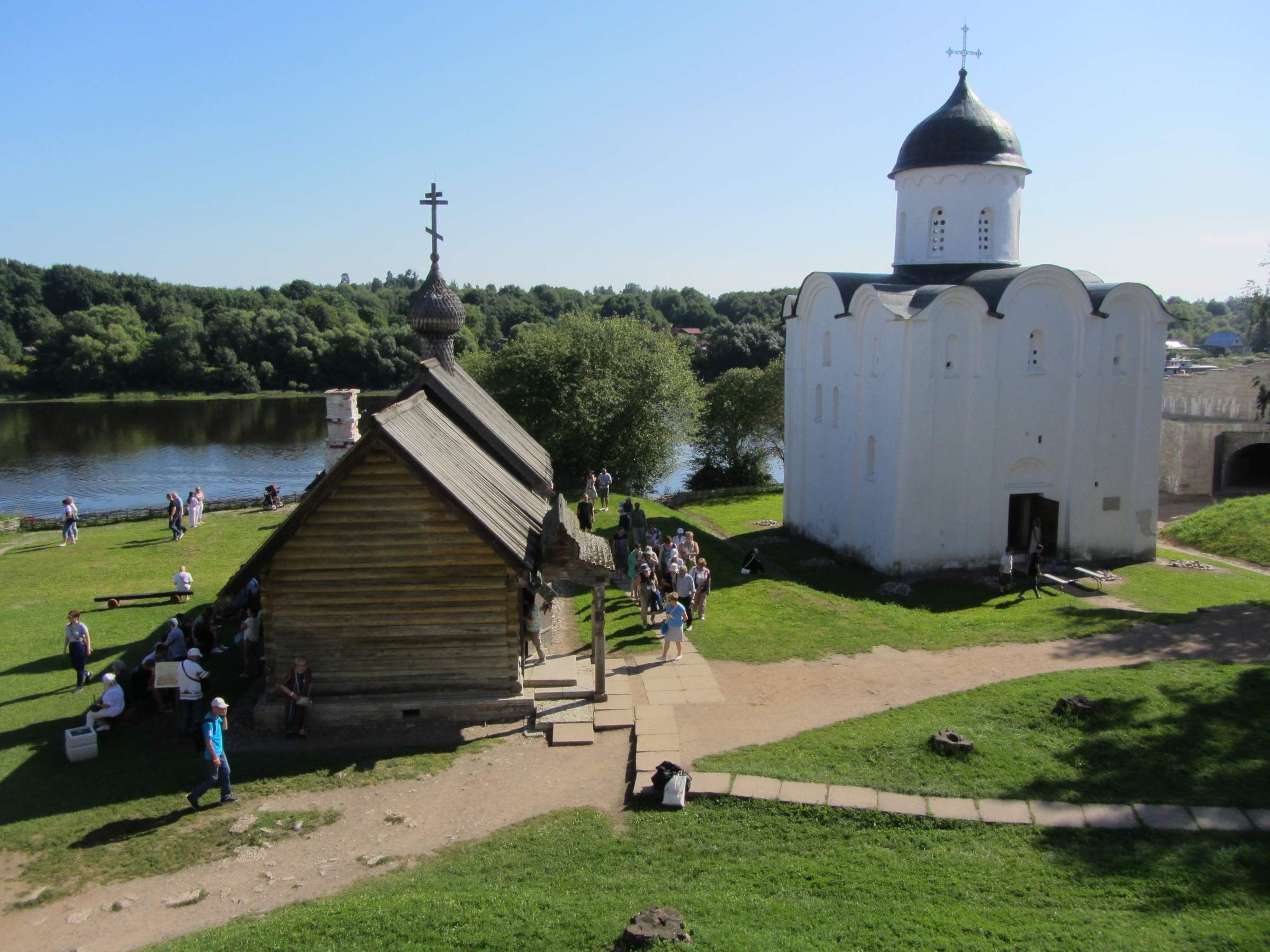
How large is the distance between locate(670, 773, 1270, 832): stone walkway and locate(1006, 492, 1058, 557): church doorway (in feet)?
48.8

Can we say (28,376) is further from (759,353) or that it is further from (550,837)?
(550,837)

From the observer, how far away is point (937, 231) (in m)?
25.9

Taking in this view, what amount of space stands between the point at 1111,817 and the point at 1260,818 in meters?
1.44


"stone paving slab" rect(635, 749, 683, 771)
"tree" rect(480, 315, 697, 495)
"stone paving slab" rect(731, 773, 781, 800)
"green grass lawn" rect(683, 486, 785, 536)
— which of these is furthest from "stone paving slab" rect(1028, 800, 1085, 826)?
"tree" rect(480, 315, 697, 495)

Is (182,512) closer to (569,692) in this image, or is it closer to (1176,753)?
(569,692)

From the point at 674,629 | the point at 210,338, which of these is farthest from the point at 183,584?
the point at 210,338

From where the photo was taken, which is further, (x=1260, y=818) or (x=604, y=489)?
(x=604, y=489)

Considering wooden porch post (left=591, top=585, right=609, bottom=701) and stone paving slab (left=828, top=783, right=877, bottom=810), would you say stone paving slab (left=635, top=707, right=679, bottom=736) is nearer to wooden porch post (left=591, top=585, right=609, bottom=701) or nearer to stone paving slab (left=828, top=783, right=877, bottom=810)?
wooden porch post (left=591, top=585, right=609, bottom=701)

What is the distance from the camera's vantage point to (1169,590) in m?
21.0

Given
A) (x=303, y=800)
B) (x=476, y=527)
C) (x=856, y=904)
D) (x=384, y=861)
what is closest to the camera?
(x=856, y=904)

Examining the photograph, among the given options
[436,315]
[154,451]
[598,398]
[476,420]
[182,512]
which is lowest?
[154,451]

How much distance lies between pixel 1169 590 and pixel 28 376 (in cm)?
8665

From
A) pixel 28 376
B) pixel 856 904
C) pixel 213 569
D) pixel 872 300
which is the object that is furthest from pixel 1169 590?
pixel 28 376

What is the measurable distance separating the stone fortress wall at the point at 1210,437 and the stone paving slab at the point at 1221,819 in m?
28.2
